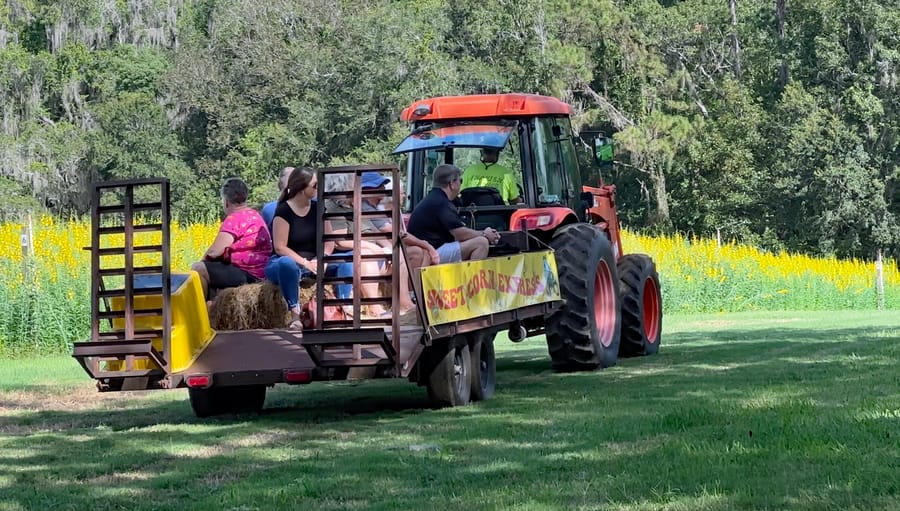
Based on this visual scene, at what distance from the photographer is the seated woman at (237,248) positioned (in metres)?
12.5

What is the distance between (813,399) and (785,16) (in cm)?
5212

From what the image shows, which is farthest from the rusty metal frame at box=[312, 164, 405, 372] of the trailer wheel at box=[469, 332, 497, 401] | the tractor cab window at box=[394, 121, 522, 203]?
the tractor cab window at box=[394, 121, 522, 203]

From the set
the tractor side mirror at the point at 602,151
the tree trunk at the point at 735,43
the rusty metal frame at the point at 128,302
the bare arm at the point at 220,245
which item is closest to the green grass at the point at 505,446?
the rusty metal frame at the point at 128,302

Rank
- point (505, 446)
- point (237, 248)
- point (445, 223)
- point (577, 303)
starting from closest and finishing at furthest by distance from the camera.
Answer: point (505, 446)
point (237, 248)
point (445, 223)
point (577, 303)

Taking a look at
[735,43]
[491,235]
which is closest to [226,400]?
[491,235]

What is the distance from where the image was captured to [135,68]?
6325 cm

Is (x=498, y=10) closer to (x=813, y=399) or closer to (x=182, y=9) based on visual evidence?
(x=182, y=9)

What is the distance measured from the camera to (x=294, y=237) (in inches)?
489

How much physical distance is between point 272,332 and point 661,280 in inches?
951

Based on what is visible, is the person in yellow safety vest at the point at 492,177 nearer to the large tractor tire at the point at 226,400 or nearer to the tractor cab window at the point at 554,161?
the tractor cab window at the point at 554,161

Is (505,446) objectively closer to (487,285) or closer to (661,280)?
(487,285)

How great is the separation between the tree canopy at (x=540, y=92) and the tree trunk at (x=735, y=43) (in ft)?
4.99

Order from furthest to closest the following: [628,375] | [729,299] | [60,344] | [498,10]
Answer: [498,10]
[729,299]
[60,344]
[628,375]

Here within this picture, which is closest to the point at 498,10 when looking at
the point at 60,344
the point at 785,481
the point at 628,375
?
the point at 60,344
